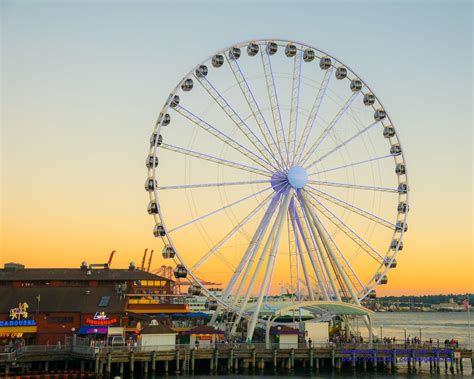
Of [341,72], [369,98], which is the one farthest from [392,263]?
[341,72]

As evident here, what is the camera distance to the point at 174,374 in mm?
50844

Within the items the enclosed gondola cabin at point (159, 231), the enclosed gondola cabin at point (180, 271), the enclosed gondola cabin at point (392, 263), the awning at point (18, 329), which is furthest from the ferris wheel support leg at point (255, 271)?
the awning at point (18, 329)

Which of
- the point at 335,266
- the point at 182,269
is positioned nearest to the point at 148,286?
the point at 182,269

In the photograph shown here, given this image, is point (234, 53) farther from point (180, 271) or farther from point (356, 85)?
point (180, 271)

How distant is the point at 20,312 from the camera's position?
55844 mm

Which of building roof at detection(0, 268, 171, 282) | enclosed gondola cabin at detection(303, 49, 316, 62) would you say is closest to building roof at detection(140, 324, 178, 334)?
building roof at detection(0, 268, 171, 282)

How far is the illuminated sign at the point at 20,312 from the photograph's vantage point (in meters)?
55.5

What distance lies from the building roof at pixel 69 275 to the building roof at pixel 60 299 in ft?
11.1

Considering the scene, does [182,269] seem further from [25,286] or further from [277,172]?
[25,286]

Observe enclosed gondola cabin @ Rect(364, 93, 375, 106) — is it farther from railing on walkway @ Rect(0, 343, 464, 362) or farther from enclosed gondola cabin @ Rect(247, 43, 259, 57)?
railing on walkway @ Rect(0, 343, 464, 362)

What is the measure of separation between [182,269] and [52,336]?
13399 mm

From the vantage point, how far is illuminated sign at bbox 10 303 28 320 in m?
55.5

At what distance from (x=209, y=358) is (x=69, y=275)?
66.9 ft

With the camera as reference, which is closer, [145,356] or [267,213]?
[145,356]
